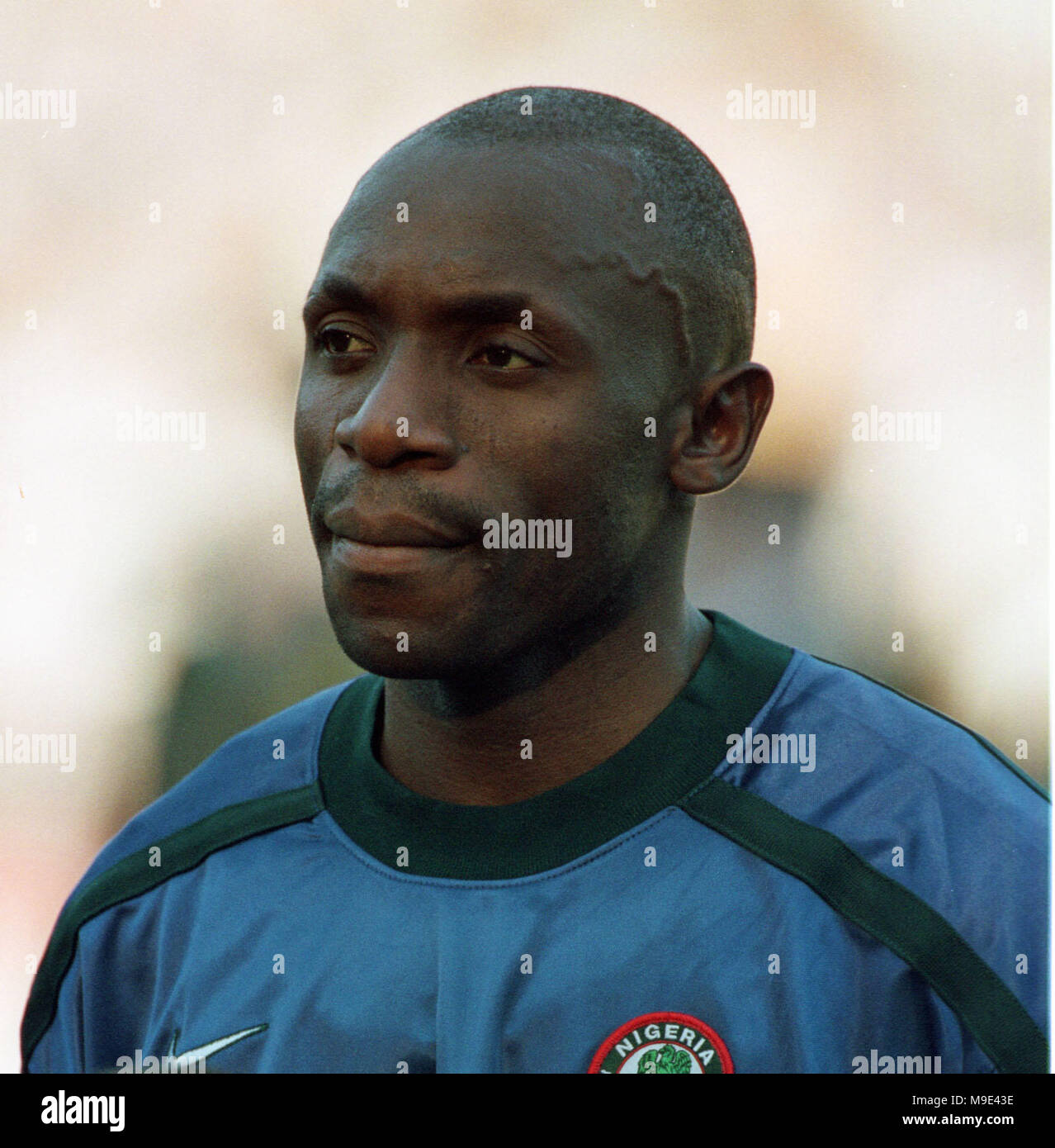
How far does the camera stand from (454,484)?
1.86 meters

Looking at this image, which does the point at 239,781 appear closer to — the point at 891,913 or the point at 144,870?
the point at 144,870

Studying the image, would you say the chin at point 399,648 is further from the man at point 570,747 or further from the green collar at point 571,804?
the green collar at point 571,804

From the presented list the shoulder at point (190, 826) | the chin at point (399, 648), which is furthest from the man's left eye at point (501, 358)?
the shoulder at point (190, 826)

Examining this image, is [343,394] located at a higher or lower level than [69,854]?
higher

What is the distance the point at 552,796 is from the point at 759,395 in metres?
0.62

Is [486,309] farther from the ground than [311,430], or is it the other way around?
[486,309]

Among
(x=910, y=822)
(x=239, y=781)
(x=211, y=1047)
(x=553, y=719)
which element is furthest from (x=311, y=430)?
(x=910, y=822)

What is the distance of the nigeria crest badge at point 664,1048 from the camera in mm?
1880

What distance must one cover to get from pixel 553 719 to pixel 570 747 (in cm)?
5

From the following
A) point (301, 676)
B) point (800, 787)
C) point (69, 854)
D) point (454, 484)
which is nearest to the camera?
point (454, 484)

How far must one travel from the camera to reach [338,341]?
2008 mm

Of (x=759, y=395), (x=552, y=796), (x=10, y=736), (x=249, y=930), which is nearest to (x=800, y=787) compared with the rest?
(x=552, y=796)

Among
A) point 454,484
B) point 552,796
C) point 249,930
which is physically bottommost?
point 249,930

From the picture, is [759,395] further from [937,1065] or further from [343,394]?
[937,1065]
